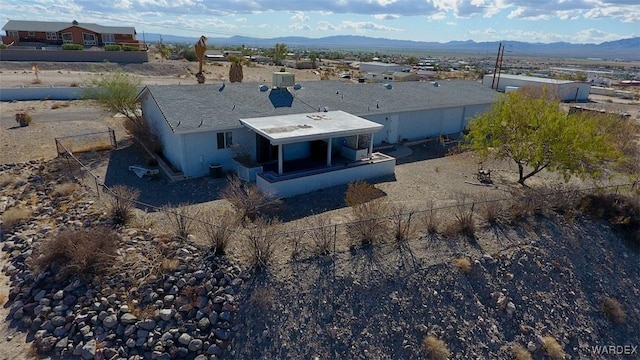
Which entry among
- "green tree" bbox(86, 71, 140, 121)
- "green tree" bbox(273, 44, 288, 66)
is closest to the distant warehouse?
"green tree" bbox(86, 71, 140, 121)

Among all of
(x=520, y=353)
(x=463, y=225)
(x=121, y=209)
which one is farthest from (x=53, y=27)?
(x=520, y=353)

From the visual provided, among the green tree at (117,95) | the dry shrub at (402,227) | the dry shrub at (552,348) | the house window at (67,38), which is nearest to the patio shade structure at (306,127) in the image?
the dry shrub at (402,227)

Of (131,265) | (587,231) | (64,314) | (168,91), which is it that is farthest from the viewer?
(168,91)

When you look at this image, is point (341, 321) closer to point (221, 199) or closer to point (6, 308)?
point (221, 199)

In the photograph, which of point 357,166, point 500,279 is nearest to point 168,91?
point 357,166

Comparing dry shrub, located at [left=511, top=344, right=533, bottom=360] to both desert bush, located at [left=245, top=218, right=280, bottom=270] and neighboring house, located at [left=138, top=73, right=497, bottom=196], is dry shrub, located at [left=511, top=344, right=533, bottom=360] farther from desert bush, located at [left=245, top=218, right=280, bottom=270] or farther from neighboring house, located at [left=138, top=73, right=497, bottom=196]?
neighboring house, located at [left=138, top=73, right=497, bottom=196]

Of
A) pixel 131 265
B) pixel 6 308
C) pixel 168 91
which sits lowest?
pixel 6 308

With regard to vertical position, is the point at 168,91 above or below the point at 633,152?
above
